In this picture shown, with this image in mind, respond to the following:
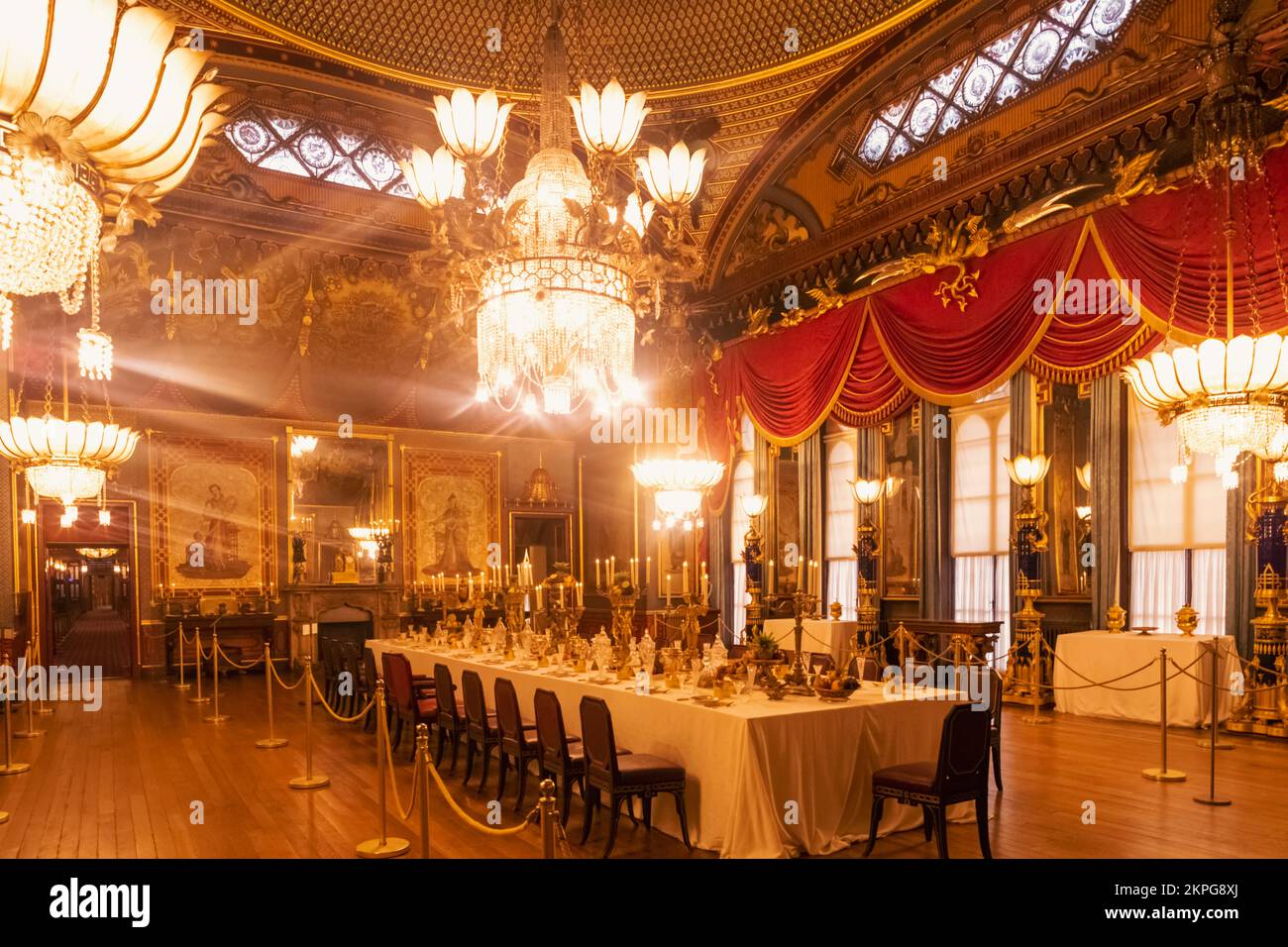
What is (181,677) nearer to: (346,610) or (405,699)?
(346,610)

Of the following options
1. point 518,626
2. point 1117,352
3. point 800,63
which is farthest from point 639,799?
point 800,63

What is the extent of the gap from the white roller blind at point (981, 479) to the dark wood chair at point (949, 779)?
6833 mm

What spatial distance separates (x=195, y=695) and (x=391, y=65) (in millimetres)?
8245

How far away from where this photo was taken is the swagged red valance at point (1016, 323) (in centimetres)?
726

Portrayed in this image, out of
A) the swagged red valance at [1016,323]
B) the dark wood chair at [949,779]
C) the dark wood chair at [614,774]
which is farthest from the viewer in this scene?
the swagged red valance at [1016,323]

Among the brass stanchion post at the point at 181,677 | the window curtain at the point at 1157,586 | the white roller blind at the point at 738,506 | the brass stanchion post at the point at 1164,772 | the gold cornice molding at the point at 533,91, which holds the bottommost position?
the brass stanchion post at the point at 181,677

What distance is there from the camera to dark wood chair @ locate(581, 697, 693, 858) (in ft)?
15.3

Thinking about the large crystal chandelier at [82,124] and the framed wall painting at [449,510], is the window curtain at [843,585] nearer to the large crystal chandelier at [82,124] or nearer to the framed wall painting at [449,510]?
the framed wall painting at [449,510]

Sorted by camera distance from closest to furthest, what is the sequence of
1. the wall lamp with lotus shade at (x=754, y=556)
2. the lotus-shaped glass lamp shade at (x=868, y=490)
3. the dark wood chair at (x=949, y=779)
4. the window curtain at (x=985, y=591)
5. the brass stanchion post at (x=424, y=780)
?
1. the brass stanchion post at (x=424, y=780)
2. the dark wood chair at (x=949, y=779)
3. the window curtain at (x=985, y=591)
4. the lotus-shaped glass lamp shade at (x=868, y=490)
5. the wall lamp with lotus shade at (x=754, y=556)

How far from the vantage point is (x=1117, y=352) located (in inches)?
322

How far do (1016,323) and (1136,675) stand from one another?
3.60m

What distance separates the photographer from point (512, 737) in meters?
5.88

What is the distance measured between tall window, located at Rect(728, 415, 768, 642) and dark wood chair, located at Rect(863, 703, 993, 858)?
9503 millimetres

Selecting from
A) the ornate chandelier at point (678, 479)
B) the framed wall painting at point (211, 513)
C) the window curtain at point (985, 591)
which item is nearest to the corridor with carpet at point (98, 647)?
the framed wall painting at point (211, 513)
